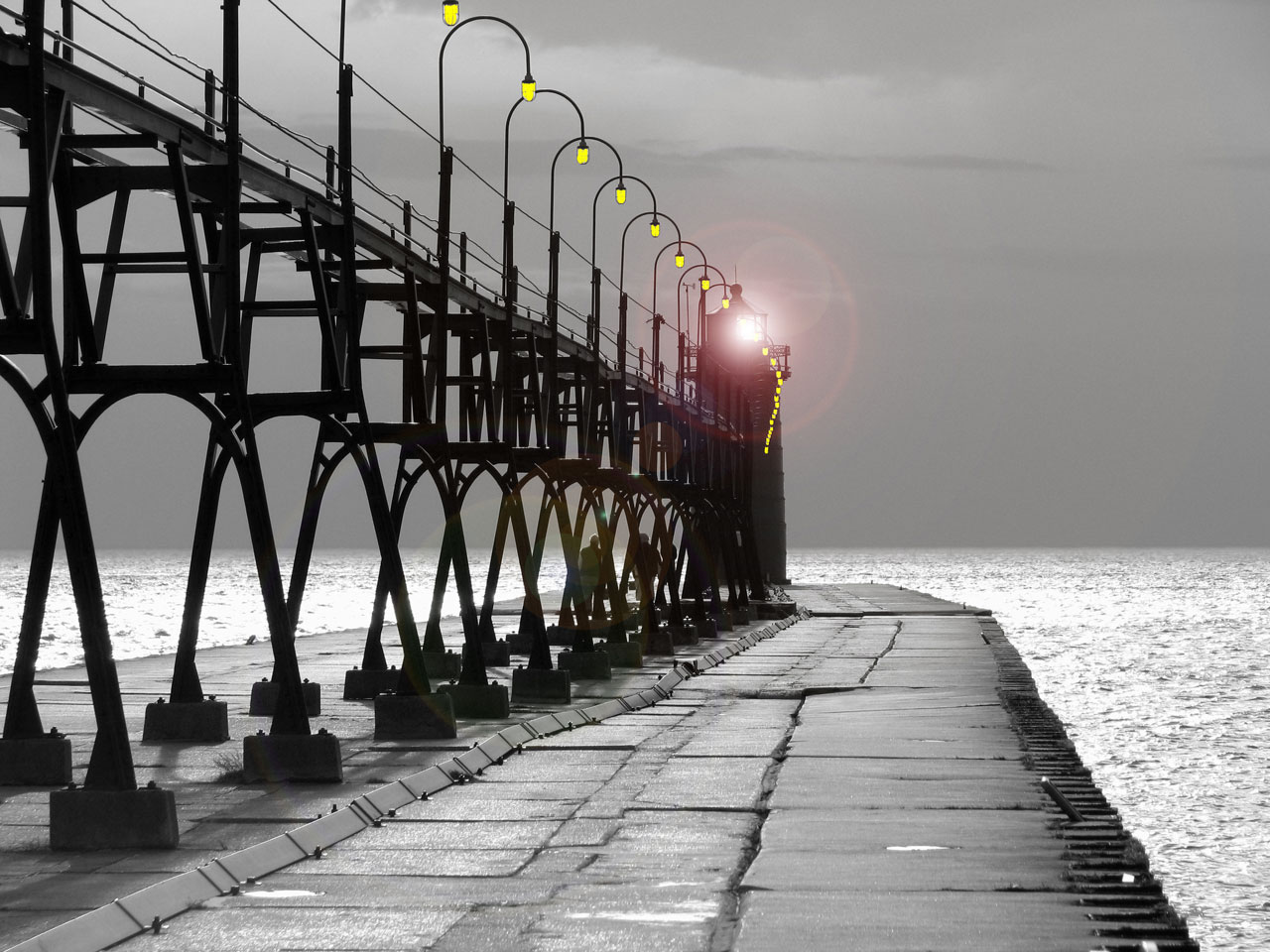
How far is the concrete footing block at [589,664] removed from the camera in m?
30.0

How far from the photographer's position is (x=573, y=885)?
458 inches

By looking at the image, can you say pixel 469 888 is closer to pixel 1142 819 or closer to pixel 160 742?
pixel 160 742

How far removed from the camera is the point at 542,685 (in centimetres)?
2536

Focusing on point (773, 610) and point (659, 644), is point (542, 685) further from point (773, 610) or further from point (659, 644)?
point (773, 610)

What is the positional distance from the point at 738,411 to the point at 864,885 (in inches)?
2055

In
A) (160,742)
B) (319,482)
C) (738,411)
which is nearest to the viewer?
(160,742)

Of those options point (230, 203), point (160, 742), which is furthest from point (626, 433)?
point (230, 203)

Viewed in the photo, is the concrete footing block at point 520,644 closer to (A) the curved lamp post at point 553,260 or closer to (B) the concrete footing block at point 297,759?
(A) the curved lamp post at point 553,260

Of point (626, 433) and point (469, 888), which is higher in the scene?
point (626, 433)

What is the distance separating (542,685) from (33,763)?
34.9 feet

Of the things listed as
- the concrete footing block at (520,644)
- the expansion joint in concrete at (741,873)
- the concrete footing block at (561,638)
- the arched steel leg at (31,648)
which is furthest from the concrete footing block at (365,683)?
the concrete footing block at (561,638)

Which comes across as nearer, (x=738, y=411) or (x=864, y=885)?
(x=864, y=885)

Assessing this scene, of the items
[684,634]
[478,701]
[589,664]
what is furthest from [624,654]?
[478,701]

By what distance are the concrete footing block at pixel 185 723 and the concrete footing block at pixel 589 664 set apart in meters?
11.2
